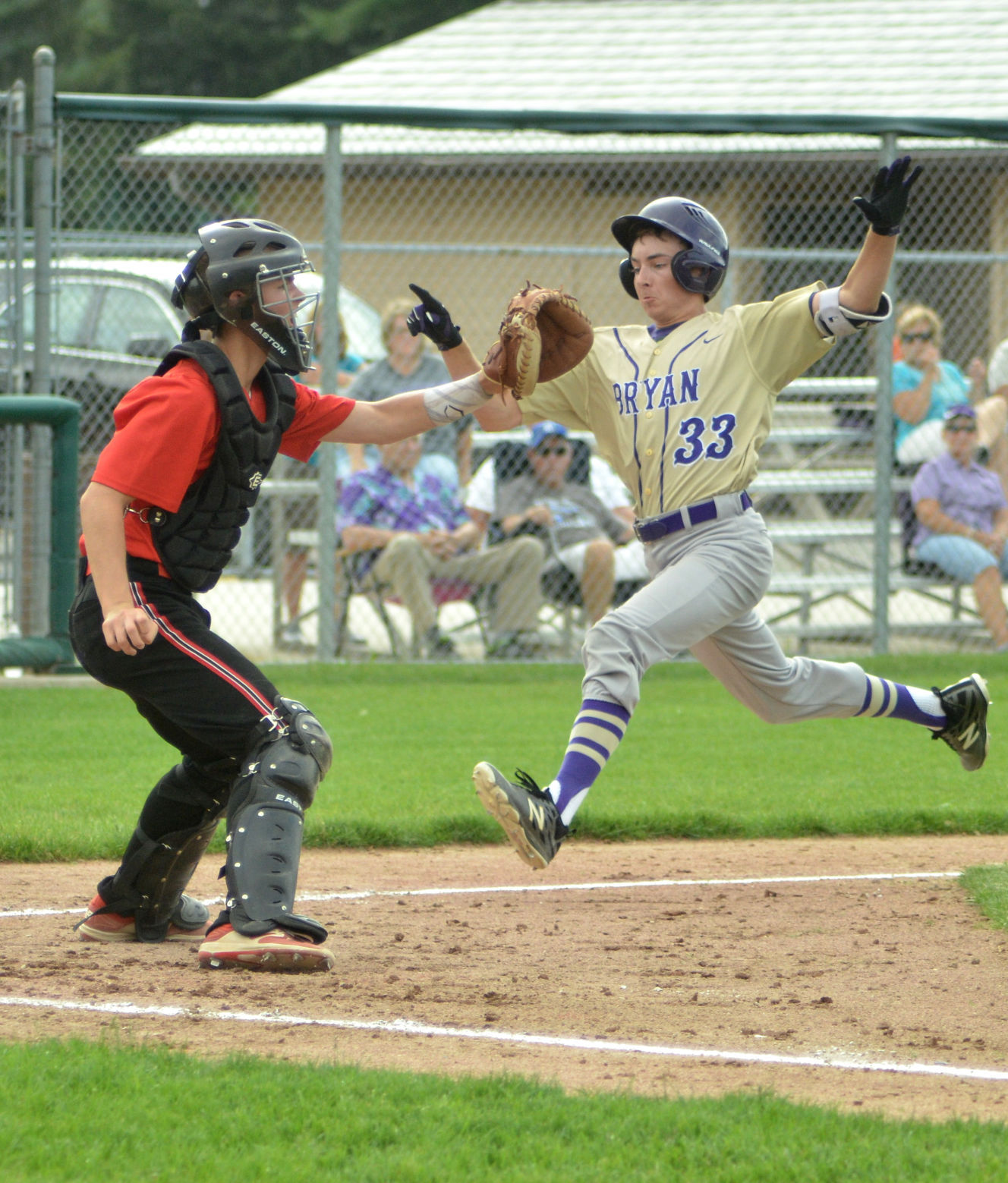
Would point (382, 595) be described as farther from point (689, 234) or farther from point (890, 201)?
point (890, 201)

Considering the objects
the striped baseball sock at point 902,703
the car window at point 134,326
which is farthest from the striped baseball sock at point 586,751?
the car window at point 134,326

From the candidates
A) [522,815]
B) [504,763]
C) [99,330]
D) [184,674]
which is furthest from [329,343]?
[522,815]

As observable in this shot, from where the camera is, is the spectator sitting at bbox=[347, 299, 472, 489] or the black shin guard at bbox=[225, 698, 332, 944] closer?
the black shin guard at bbox=[225, 698, 332, 944]

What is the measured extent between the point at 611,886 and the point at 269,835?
158 centimetres

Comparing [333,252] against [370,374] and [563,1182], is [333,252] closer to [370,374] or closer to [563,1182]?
[370,374]

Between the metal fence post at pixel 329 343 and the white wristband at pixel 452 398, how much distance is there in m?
4.24

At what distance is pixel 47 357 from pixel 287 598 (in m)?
2.14

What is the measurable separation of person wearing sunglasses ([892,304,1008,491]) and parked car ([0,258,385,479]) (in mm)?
3545

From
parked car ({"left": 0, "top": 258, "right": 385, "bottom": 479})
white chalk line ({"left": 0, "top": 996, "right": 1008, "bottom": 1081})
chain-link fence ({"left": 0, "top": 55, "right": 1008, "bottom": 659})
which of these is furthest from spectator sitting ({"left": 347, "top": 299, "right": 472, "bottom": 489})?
white chalk line ({"left": 0, "top": 996, "right": 1008, "bottom": 1081})

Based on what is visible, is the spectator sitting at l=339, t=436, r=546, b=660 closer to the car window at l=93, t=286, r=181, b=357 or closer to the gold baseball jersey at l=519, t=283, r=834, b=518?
the car window at l=93, t=286, r=181, b=357

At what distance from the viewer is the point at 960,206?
15.5m

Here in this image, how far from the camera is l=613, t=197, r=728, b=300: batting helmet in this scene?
494 cm

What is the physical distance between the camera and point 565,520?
9375 millimetres

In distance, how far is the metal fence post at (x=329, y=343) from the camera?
8836mm
